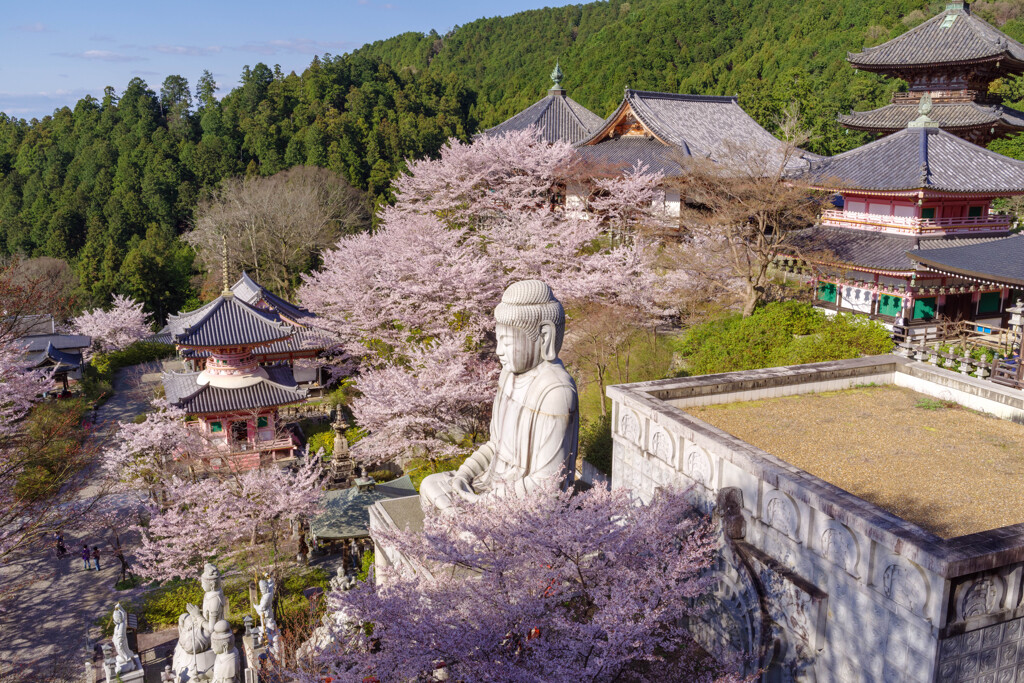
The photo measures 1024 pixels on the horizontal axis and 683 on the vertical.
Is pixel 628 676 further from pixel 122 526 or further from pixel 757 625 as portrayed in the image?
pixel 122 526

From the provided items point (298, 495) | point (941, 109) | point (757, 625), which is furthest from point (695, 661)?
point (941, 109)

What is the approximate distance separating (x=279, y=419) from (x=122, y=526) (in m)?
6.69

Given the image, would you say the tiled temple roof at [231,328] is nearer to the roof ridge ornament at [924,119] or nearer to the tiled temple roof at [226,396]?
the tiled temple roof at [226,396]

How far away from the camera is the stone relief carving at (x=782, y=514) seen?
762 centimetres

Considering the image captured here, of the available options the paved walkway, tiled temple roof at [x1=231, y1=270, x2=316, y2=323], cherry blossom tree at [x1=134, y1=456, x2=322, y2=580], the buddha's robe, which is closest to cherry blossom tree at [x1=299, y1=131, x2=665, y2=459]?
tiled temple roof at [x1=231, y1=270, x2=316, y2=323]

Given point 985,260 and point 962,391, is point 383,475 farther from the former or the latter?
point 985,260

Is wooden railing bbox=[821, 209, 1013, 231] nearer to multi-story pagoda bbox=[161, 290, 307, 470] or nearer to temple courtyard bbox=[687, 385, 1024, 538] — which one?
temple courtyard bbox=[687, 385, 1024, 538]

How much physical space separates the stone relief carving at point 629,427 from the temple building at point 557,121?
26712mm

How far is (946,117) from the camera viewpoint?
2819 cm

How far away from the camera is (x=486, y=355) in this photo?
20344 mm

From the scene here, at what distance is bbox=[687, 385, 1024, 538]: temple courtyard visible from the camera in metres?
8.02

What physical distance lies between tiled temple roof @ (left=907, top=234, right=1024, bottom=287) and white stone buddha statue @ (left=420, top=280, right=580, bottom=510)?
491 inches

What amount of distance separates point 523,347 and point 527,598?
106 inches

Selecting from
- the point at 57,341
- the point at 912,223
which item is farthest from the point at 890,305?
the point at 57,341
